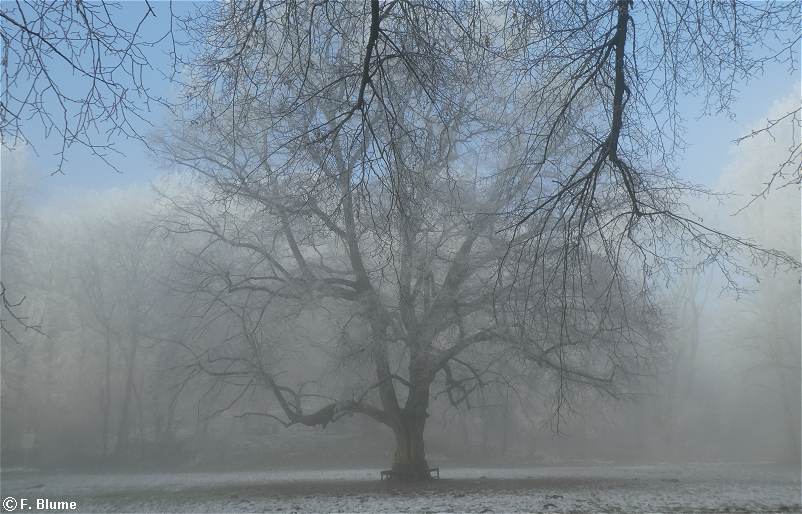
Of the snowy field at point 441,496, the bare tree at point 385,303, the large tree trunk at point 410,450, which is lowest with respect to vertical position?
the snowy field at point 441,496

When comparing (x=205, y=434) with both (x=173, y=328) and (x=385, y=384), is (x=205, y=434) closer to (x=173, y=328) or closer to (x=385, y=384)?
(x=173, y=328)

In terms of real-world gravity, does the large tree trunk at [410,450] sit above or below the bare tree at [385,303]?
below

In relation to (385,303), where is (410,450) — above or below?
below

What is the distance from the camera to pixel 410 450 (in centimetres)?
1496

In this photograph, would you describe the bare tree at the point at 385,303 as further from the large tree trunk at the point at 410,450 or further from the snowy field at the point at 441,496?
the snowy field at the point at 441,496

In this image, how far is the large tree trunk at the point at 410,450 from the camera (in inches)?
587

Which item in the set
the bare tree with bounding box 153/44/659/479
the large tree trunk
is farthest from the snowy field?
the bare tree with bounding box 153/44/659/479

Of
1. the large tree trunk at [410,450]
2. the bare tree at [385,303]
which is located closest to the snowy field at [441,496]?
the large tree trunk at [410,450]

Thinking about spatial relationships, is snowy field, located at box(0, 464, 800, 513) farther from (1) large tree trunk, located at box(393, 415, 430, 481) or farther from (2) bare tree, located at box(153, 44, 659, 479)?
(2) bare tree, located at box(153, 44, 659, 479)

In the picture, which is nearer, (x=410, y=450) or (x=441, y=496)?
(x=441, y=496)

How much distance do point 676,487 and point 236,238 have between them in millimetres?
10157

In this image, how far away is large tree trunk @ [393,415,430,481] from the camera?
14.9 metres

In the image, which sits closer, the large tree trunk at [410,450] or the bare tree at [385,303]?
the bare tree at [385,303]

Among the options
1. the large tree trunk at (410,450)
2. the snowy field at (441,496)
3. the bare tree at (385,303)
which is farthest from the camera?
the large tree trunk at (410,450)
